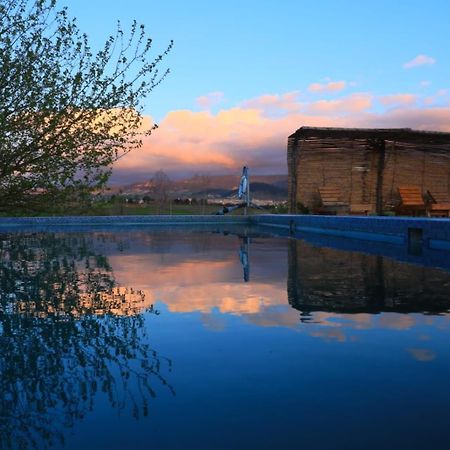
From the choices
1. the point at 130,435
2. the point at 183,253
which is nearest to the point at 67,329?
the point at 130,435

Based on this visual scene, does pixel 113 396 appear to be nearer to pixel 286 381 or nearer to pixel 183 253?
pixel 286 381

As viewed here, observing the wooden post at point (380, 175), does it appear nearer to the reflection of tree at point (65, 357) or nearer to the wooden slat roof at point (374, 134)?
the wooden slat roof at point (374, 134)

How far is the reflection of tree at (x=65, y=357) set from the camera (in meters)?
2.67

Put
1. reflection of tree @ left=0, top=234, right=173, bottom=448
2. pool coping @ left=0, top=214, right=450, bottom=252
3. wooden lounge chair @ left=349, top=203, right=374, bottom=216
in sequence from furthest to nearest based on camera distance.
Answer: wooden lounge chair @ left=349, top=203, right=374, bottom=216, pool coping @ left=0, top=214, right=450, bottom=252, reflection of tree @ left=0, top=234, right=173, bottom=448

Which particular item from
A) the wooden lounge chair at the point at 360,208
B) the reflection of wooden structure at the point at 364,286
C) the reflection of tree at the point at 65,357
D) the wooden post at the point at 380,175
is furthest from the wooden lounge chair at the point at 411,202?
the reflection of tree at the point at 65,357

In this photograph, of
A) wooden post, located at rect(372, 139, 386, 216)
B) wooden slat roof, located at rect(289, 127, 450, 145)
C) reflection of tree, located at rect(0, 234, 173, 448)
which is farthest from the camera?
wooden post, located at rect(372, 139, 386, 216)

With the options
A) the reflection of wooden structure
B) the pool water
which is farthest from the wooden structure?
the pool water

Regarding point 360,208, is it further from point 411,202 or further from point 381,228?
point 381,228

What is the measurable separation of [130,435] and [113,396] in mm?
549

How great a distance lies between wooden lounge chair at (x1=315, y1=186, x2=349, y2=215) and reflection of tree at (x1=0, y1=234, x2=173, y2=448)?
15.8 m

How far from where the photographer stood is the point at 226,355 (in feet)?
12.2

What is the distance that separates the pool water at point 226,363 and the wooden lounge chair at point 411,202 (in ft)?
44.7

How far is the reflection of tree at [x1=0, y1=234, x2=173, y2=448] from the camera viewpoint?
267 centimetres

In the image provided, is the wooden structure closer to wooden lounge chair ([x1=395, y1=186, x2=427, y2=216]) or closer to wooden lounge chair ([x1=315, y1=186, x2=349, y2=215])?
wooden lounge chair ([x1=315, y1=186, x2=349, y2=215])
